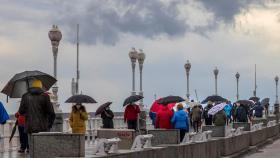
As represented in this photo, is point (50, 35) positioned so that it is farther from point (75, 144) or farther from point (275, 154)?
point (75, 144)

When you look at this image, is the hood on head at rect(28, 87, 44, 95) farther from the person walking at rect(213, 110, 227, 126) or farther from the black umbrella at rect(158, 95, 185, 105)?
the person walking at rect(213, 110, 227, 126)

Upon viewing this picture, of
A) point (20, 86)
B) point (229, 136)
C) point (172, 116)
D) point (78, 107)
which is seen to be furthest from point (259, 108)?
point (20, 86)

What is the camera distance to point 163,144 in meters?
18.3

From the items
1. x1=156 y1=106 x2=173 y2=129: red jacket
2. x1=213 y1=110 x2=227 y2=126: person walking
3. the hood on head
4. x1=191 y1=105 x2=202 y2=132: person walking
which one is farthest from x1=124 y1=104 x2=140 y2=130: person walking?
the hood on head

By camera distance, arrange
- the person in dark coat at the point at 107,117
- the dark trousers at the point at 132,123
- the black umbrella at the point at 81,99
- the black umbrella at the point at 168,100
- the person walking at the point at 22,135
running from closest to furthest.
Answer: the person walking at the point at 22,135 → the black umbrella at the point at 81,99 → the black umbrella at the point at 168,100 → the person in dark coat at the point at 107,117 → the dark trousers at the point at 132,123

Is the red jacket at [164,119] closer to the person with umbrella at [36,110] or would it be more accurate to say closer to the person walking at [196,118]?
the person with umbrella at [36,110]

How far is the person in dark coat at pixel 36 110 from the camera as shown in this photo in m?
14.9

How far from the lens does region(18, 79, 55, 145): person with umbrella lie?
587 inches

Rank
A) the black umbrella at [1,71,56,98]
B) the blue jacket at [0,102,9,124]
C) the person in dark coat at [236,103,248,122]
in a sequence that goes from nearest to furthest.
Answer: the blue jacket at [0,102,9,124] → the black umbrella at [1,71,56,98] → the person in dark coat at [236,103,248,122]

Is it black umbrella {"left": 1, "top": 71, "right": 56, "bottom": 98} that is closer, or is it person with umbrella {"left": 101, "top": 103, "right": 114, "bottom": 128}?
black umbrella {"left": 1, "top": 71, "right": 56, "bottom": 98}

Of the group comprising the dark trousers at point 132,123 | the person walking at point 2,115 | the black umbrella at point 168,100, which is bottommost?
the dark trousers at point 132,123

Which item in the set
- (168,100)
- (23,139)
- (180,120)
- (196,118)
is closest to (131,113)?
(168,100)

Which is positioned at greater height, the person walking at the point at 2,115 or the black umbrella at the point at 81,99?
the black umbrella at the point at 81,99

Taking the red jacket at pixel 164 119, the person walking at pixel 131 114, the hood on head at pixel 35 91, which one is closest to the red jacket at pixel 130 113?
the person walking at pixel 131 114
